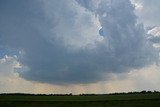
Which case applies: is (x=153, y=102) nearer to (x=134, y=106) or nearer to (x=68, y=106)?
(x=134, y=106)

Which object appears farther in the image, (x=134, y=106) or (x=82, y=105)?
(x=82, y=105)

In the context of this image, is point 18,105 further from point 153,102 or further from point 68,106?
point 153,102

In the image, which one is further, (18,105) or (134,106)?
(18,105)

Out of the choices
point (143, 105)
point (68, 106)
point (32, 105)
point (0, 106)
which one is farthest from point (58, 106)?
point (143, 105)

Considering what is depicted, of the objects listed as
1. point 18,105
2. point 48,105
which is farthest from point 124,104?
point 18,105

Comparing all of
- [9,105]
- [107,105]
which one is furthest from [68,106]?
[9,105]

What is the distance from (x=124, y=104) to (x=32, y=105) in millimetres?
20373

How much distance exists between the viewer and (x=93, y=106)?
7756 centimetres

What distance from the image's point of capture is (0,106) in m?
77.8

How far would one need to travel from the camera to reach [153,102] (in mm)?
80062

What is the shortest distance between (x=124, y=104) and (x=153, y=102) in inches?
286

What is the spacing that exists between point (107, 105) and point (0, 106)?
76.1ft

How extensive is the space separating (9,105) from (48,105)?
8.72 m

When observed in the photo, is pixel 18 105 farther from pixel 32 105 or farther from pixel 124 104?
pixel 124 104
